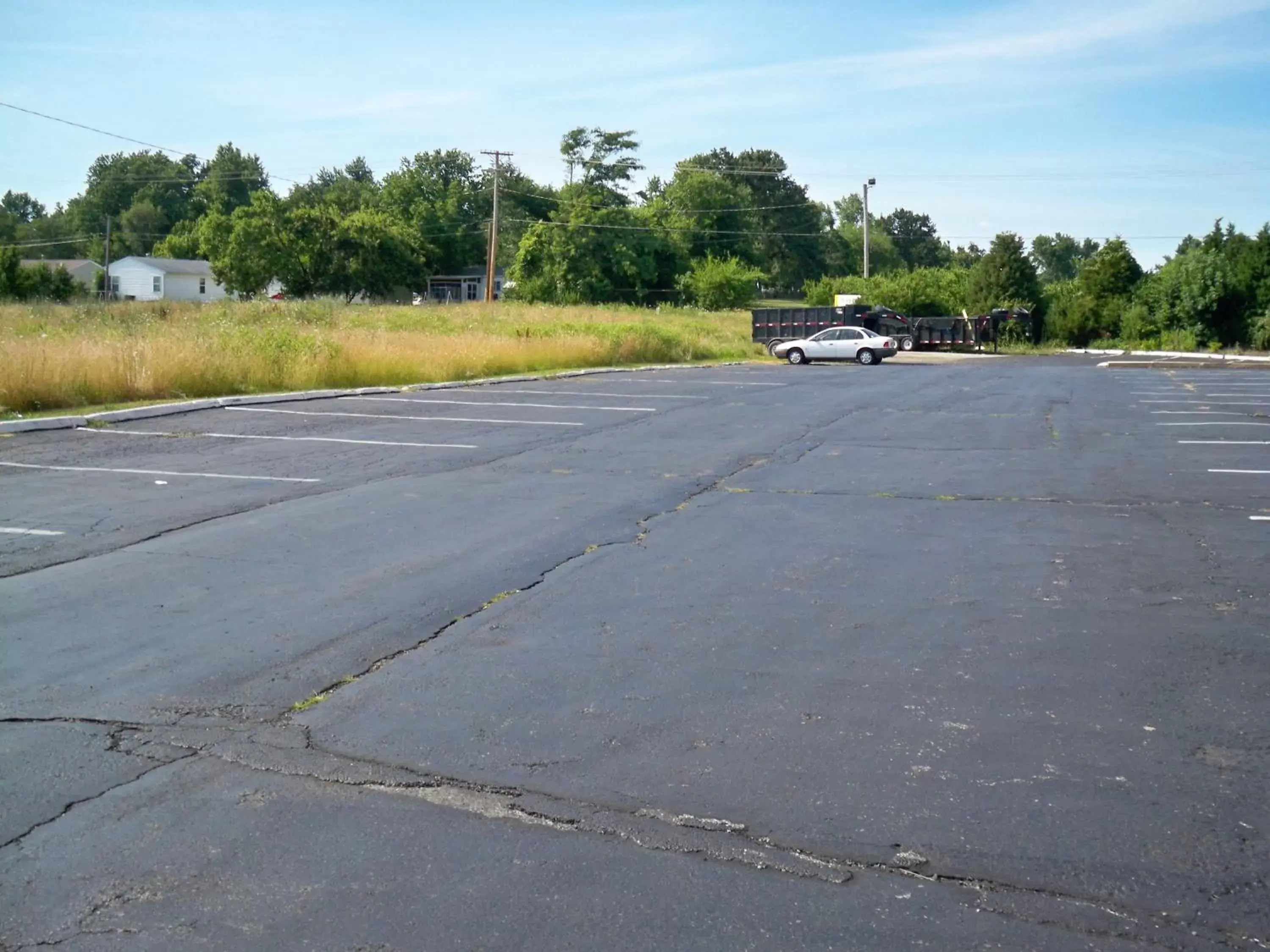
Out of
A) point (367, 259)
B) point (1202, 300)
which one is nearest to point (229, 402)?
point (1202, 300)

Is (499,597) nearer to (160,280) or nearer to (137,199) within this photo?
(160,280)

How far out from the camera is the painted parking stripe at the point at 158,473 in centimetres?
1273

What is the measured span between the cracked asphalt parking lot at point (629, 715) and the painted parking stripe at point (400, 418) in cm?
606

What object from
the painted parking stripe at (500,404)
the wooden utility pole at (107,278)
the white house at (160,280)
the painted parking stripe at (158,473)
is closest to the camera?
the painted parking stripe at (158,473)

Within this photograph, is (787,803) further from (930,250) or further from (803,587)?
(930,250)

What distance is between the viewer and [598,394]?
81.5ft

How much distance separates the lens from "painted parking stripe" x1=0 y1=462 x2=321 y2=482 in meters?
12.7

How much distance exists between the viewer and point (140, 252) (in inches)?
4946

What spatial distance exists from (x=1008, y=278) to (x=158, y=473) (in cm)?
5274

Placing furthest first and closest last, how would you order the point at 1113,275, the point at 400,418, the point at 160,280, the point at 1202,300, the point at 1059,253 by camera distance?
the point at 1059,253 < the point at 160,280 < the point at 1113,275 < the point at 1202,300 < the point at 400,418

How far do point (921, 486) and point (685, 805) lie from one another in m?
8.81

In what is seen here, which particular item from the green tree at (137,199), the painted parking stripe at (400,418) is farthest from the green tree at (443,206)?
the painted parking stripe at (400,418)

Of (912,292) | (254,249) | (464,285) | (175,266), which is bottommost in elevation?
(912,292)

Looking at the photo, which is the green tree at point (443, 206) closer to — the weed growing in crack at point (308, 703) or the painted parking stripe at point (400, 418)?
the painted parking stripe at point (400, 418)
